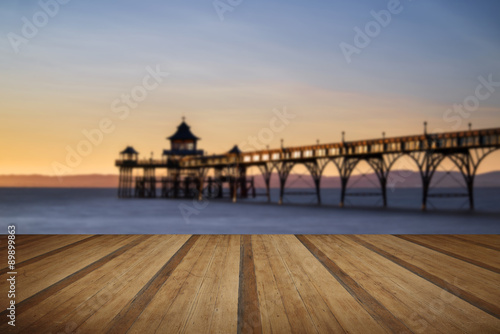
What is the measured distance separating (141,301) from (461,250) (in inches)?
228

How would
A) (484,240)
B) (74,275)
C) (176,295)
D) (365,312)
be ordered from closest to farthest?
(365,312) → (176,295) → (74,275) → (484,240)

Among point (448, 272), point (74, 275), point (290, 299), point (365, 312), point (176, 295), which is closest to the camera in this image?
point (365, 312)

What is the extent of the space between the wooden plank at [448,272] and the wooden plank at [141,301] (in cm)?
329

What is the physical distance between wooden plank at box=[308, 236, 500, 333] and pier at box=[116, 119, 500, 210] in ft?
81.0

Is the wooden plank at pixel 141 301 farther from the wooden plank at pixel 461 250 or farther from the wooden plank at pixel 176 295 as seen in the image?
the wooden plank at pixel 461 250

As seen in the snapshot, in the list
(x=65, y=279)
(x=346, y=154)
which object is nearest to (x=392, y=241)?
(x=65, y=279)

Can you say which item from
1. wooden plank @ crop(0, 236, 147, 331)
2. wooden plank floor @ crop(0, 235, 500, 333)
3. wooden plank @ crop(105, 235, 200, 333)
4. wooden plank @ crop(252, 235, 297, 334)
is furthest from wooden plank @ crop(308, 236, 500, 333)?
wooden plank @ crop(0, 236, 147, 331)

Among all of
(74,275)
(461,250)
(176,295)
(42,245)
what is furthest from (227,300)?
(42,245)

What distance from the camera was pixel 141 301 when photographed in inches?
175

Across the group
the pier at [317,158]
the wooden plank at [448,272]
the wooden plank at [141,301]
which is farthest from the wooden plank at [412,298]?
the pier at [317,158]

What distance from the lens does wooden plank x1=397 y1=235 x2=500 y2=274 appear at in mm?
6582

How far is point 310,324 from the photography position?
3742mm

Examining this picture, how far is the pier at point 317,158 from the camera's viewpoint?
29.5 m

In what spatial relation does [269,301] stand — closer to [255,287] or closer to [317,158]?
[255,287]
